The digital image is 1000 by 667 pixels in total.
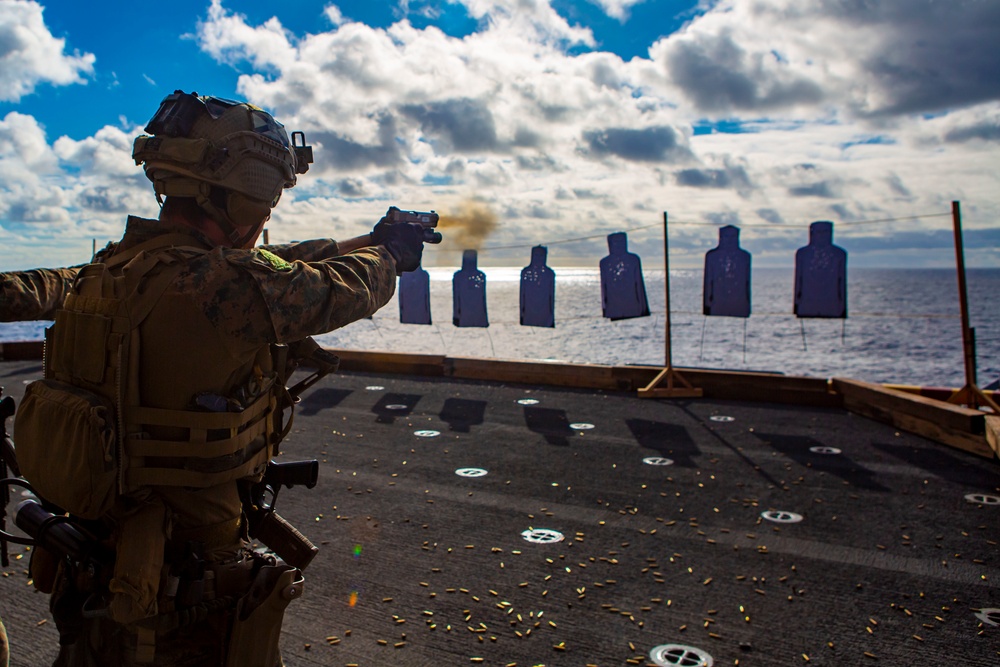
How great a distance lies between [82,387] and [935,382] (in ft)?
109

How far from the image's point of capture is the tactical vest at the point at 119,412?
2191 millimetres

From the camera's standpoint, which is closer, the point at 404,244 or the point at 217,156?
the point at 217,156

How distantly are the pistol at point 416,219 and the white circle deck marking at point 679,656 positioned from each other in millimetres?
2481

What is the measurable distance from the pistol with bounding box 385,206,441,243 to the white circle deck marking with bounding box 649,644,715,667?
248cm

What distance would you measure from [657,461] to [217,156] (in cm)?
573

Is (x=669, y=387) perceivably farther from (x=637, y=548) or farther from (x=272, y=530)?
(x=272, y=530)

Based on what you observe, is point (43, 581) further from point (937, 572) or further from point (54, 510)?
point (937, 572)

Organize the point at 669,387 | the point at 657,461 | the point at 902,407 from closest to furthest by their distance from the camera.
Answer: the point at 657,461, the point at 902,407, the point at 669,387

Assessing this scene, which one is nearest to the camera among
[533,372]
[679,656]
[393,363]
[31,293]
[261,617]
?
[261,617]

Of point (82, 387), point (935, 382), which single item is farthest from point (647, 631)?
point (935, 382)

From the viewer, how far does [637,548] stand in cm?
498

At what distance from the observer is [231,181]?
2439 mm

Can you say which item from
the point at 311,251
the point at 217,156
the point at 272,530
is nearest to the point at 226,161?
the point at 217,156

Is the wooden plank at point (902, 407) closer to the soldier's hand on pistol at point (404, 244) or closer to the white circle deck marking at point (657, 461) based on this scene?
the white circle deck marking at point (657, 461)
